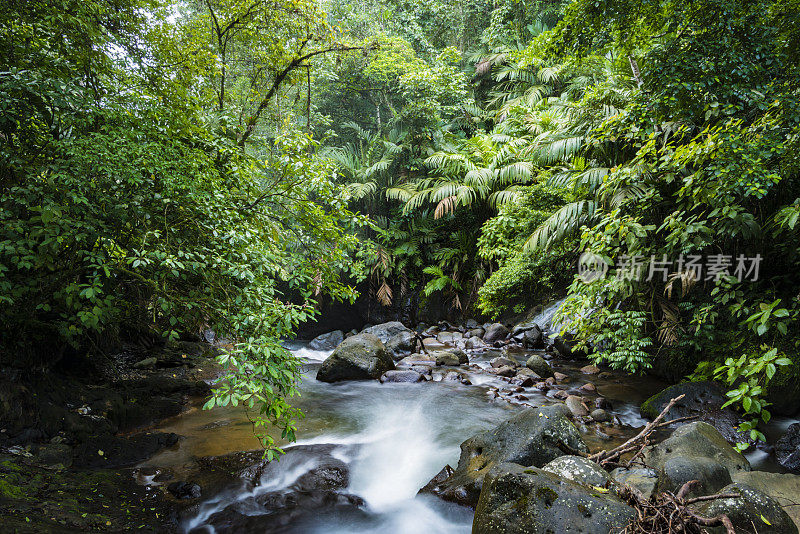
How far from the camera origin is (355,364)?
7281mm

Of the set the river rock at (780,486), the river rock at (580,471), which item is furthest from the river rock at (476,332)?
the river rock at (580,471)

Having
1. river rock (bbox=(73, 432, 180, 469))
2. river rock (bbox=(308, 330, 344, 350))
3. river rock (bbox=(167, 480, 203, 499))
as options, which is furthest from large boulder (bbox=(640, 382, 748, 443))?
river rock (bbox=(308, 330, 344, 350))

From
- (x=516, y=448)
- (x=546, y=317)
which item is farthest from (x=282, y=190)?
(x=546, y=317)

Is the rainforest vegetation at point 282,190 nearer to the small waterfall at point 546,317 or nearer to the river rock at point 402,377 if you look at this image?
the small waterfall at point 546,317

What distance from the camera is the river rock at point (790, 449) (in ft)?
12.7

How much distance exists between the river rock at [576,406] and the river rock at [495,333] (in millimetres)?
3983

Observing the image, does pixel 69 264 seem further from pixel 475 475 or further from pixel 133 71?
pixel 475 475

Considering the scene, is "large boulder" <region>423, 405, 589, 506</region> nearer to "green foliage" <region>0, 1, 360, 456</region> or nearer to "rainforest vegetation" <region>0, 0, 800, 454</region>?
"rainforest vegetation" <region>0, 0, 800, 454</region>

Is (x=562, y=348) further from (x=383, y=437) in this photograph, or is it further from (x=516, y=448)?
(x=516, y=448)

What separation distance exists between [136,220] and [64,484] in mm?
1999

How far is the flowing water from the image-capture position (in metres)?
3.45

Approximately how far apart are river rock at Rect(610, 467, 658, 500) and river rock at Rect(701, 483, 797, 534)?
57 cm

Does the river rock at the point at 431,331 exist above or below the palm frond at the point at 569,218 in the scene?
below

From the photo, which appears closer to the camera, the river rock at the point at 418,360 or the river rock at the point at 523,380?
the river rock at the point at 523,380
